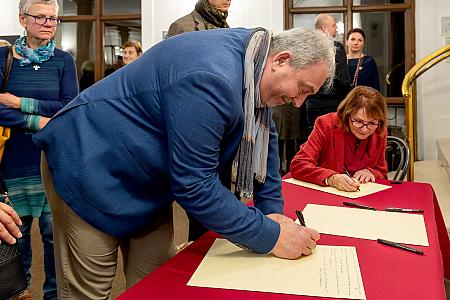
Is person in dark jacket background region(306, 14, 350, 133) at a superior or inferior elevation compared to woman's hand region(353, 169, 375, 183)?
superior

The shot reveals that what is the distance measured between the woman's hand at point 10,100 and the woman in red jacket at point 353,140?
121cm

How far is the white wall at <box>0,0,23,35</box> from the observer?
24.1 feet

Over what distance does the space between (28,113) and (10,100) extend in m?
0.08

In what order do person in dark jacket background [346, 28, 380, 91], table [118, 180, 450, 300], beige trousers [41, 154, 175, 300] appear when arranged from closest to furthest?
table [118, 180, 450, 300]
beige trousers [41, 154, 175, 300]
person in dark jacket background [346, 28, 380, 91]

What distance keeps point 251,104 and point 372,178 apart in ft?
4.31

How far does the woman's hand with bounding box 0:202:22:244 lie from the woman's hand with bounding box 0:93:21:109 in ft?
3.12

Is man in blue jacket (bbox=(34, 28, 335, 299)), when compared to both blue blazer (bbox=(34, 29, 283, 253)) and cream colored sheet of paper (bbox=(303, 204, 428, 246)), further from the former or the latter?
cream colored sheet of paper (bbox=(303, 204, 428, 246))

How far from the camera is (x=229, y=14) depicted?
6609mm

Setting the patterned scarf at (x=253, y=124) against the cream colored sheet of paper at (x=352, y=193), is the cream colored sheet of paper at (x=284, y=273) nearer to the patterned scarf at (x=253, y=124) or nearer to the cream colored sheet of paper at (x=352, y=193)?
the patterned scarf at (x=253, y=124)

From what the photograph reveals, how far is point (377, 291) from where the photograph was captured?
1131 millimetres

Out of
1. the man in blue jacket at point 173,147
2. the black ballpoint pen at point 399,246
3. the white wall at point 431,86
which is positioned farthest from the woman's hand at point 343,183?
the white wall at point 431,86

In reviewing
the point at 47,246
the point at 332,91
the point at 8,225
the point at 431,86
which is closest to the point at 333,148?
the point at 47,246

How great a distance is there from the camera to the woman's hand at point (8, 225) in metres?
1.25

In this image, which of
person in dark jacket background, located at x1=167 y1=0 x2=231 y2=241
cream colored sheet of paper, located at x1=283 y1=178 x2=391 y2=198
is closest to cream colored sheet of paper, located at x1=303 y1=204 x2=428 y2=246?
cream colored sheet of paper, located at x1=283 y1=178 x2=391 y2=198
